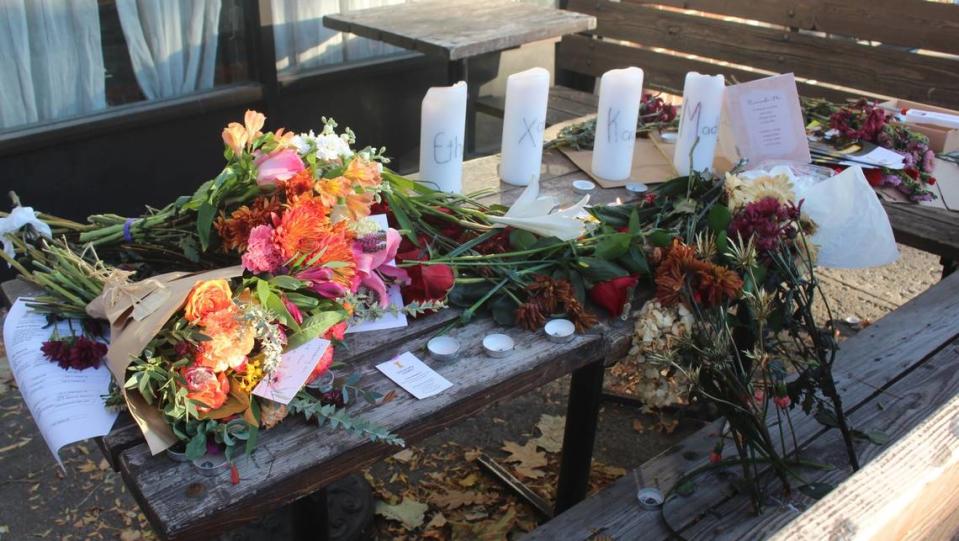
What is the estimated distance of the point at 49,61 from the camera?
3279 mm

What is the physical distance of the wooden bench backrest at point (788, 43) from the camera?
4.12 metres

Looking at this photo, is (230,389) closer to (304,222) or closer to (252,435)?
(252,435)

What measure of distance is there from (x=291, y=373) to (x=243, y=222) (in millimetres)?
300

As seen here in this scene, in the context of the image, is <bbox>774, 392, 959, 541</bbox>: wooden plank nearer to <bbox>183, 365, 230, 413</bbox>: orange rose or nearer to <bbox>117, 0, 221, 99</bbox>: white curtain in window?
<bbox>183, 365, 230, 413</bbox>: orange rose

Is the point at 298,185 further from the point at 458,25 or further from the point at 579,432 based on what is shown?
the point at 458,25

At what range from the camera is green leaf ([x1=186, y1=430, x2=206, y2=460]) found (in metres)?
1.16

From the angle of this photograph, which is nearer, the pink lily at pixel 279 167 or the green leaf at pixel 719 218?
the pink lily at pixel 279 167

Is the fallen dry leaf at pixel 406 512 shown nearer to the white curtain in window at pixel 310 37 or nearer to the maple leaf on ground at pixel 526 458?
the maple leaf on ground at pixel 526 458

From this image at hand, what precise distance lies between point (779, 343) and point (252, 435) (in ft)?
3.26

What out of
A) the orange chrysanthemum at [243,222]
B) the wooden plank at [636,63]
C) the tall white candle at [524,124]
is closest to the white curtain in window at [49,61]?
the tall white candle at [524,124]

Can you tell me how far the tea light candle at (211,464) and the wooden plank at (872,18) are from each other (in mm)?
4081

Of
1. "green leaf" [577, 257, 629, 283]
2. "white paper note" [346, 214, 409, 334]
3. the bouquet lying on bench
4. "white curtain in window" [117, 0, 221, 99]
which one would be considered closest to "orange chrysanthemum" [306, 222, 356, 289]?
the bouquet lying on bench

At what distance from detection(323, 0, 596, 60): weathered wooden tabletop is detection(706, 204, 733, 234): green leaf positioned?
178cm

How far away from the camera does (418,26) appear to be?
3594mm
